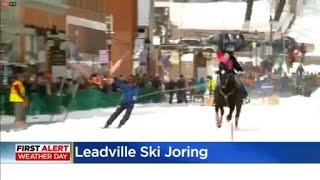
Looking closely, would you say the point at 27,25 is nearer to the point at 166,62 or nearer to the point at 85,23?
the point at 85,23

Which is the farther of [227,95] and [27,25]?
[227,95]

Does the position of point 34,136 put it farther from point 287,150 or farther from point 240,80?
point 287,150

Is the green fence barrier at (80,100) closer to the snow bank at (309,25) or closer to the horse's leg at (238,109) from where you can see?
the horse's leg at (238,109)

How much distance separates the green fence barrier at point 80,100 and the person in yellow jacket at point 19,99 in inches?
1.5

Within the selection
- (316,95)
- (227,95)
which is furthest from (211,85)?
(316,95)

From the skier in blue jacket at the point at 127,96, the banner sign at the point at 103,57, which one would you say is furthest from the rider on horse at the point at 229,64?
the banner sign at the point at 103,57

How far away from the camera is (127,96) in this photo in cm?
253

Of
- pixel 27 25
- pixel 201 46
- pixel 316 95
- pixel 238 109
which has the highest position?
pixel 27 25

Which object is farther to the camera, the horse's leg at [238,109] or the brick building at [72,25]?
the horse's leg at [238,109]

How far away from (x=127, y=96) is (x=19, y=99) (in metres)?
0.69

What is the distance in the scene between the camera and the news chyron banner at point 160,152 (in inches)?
97.8

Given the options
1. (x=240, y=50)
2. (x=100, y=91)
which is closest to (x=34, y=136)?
(x=100, y=91)

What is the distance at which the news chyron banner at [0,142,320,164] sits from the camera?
2484mm

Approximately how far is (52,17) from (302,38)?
5.32ft
